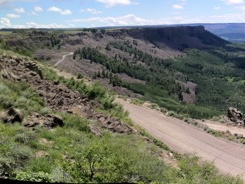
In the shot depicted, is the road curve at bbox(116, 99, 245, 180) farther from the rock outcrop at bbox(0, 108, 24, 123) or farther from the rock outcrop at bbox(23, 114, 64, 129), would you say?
the rock outcrop at bbox(0, 108, 24, 123)

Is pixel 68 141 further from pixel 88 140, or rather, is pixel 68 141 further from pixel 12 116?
pixel 12 116

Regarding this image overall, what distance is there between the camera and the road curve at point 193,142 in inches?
1251

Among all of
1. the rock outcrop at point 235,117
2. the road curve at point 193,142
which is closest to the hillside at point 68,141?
the road curve at point 193,142

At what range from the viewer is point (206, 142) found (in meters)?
37.3

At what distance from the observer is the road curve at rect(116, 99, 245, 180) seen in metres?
31.8

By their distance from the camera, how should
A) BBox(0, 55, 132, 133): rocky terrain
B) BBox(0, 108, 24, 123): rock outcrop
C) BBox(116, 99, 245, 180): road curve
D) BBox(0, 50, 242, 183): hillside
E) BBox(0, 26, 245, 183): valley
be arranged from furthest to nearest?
1. BBox(116, 99, 245, 180): road curve
2. BBox(0, 55, 132, 133): rocky terrain
3. BBox(0, 108, 24, 123): rock outcrop
4. BBox(0, 26, 245, 183): valley
5. BBox(0, 50, 242, 183): hillside

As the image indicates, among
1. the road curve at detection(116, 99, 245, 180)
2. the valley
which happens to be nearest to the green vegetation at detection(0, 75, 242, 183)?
the valley

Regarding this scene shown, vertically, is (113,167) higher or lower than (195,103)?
higher

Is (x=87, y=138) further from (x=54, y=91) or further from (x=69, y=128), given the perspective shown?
(x=54, y=91)

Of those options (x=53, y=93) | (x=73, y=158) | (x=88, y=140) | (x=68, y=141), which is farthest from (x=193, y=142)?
(x=73, y=158)

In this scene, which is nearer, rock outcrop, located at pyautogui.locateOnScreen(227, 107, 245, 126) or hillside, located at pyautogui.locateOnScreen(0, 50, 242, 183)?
hillside, located at pyautogui.locateOnScreen(0, 50, 242, 183)

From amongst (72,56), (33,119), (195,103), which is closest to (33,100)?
(33,119)

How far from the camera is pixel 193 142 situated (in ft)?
119

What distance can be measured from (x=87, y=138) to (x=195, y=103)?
554 feet
